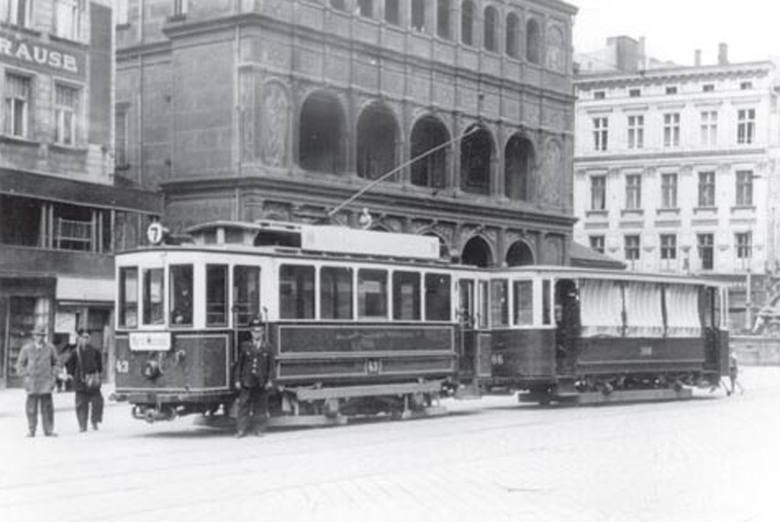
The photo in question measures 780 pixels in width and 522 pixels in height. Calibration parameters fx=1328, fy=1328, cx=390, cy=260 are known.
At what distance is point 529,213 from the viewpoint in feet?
158

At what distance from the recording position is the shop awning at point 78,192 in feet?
104

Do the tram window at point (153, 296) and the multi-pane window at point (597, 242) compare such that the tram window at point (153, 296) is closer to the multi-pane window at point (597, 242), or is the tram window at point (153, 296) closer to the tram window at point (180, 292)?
the tram window at point (180, 292)

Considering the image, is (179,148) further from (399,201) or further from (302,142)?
(399,201)

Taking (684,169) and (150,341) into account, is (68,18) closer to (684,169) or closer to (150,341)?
(150,341)

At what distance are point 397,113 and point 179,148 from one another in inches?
287

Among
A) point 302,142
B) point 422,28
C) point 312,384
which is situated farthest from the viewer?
point 422,28

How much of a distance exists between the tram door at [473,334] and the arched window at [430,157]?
59.8 feet

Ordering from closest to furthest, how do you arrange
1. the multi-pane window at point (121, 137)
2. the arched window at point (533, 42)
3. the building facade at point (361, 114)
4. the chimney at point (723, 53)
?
1. the building facade at point (361, 114)
2. the multi-pane window at point (121, 137)
3. the arched window at point (533, 42)
4. the chimney at point (723, 53)

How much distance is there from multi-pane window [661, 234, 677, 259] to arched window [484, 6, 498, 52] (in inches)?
1141

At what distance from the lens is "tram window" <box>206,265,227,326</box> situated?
19.7m

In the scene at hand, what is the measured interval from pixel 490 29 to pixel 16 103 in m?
19.8

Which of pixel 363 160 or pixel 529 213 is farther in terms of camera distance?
pixel 529 213

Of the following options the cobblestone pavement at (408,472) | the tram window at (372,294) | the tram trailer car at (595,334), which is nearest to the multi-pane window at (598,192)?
the tram trailer car at (595,334)

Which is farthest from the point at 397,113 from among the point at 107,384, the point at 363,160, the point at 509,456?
the point at 509,456
